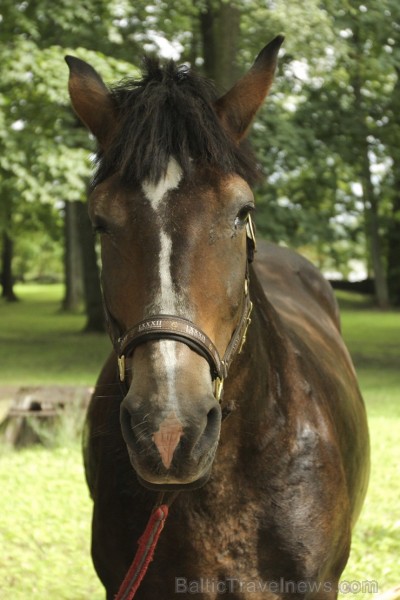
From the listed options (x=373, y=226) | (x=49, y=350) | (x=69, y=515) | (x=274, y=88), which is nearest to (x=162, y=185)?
(x=69, y=515)

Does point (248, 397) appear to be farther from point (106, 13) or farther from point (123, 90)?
point (106, 13)

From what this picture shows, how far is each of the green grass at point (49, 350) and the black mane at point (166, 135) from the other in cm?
1097

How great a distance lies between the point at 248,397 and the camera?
8.96ft

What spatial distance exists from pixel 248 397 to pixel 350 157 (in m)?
12.6

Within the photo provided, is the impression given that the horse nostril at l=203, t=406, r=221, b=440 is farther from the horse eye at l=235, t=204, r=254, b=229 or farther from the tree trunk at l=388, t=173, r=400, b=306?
the tree trunk at l=388, t=173, r=400, b=306

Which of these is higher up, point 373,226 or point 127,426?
point 127,426

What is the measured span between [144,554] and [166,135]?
4.16 feet

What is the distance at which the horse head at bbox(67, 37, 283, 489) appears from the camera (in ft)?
6.85

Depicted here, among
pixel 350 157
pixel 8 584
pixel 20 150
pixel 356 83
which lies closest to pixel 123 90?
pixel 8 584

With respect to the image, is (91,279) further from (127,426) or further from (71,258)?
(127,426)

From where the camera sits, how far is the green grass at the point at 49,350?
1438 centimetres

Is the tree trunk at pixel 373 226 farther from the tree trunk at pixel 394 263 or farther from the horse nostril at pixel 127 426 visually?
the horse nostril at pixel 127 426

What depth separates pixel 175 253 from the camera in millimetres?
2277

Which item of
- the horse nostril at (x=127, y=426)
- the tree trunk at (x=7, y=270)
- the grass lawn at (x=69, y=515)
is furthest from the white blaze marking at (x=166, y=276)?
the tree trunk at (x=7, y=270)
